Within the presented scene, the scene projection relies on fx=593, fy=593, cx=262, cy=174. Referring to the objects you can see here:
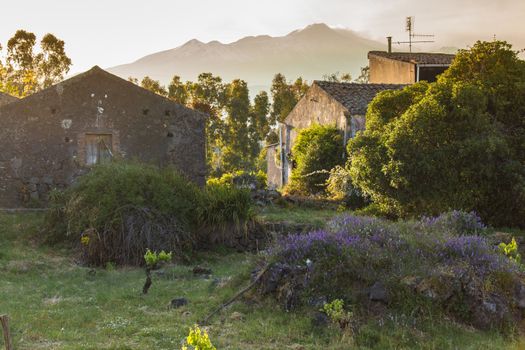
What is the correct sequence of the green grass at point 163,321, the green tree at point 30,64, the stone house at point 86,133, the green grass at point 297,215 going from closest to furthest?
the green grass at point 163,321, the green grass at point 297,215, the stone house at point 86,133, the green tree at point 30,64

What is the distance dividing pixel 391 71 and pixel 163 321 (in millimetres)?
27698

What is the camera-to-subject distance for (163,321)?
29.1 feet

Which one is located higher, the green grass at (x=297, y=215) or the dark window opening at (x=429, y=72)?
the dark window opening at (x=429, y=72)

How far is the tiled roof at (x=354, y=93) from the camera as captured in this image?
26875 millimetres

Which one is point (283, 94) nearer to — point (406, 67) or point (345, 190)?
point (406, 67)

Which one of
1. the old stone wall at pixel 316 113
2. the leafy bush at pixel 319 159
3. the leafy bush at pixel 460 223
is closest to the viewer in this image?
the leafy bush at pixel 460 223

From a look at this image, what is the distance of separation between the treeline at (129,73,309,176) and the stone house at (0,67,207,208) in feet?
99.1

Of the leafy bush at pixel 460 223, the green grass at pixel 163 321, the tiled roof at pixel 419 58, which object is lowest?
the green grass at pixel 163 321

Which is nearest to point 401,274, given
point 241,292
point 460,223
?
point 241,292

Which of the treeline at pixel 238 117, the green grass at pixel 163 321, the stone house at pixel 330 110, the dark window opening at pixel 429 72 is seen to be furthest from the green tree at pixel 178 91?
the green grass at pixel 163 321

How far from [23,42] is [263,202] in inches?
1318

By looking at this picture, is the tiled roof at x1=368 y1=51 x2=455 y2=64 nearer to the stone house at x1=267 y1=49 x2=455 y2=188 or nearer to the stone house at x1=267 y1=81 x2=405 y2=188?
the stone house at x1=267 y1=49 x2=455 y2=188

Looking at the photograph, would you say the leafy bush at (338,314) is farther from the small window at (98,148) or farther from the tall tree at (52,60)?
the tall tree at (52,60)

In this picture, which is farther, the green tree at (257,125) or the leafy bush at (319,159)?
the green tree at (257,125)
